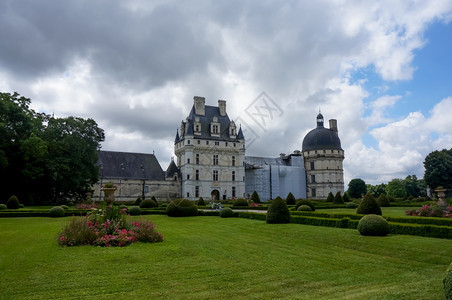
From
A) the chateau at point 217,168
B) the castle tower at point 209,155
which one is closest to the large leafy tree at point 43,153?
the chateau at point 217,168

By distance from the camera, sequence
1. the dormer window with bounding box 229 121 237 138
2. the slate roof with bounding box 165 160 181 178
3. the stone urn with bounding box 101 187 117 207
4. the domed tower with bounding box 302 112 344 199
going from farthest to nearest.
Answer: the domed tower with bounding box 302 112 344 199
the dormer window with bounding box 229 121 237 138
the slate roof with bounding box 165 160 181 178
the stone urn with bounding box 101 187 117 207

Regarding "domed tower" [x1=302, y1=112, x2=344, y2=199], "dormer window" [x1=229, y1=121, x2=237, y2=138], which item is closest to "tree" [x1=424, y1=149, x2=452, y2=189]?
"domed tower" [x1=302, y1=112, x2=344, y2=199]

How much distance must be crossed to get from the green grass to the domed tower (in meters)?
56.9

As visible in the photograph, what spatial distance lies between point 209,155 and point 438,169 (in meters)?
39.3

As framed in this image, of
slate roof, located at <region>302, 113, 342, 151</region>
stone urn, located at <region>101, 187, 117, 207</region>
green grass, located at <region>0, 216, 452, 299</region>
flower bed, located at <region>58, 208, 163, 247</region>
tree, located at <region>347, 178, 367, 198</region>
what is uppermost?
slate roof, located at <region>302, 113, 342, 151</region>

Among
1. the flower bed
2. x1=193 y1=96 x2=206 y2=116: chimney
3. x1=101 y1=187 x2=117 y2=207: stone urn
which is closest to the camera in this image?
the flower bed

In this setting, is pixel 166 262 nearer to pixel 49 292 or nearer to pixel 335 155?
pixel 49 292

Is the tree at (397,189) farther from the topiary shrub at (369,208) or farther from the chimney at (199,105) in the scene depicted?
the topiary shrub at (369,208)

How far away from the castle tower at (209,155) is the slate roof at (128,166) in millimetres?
4933

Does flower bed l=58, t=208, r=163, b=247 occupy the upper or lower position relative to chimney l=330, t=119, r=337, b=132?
lower

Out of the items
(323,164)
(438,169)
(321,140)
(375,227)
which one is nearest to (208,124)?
(321,140)

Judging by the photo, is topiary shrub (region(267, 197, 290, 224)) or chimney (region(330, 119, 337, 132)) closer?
topiary shrub (region(267, 197, 290, 224))

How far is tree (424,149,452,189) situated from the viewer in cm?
5534

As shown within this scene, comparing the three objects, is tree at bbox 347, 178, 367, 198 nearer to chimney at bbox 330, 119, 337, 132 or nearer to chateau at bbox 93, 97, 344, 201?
chateau at bbox 93, 97, 344, 201
